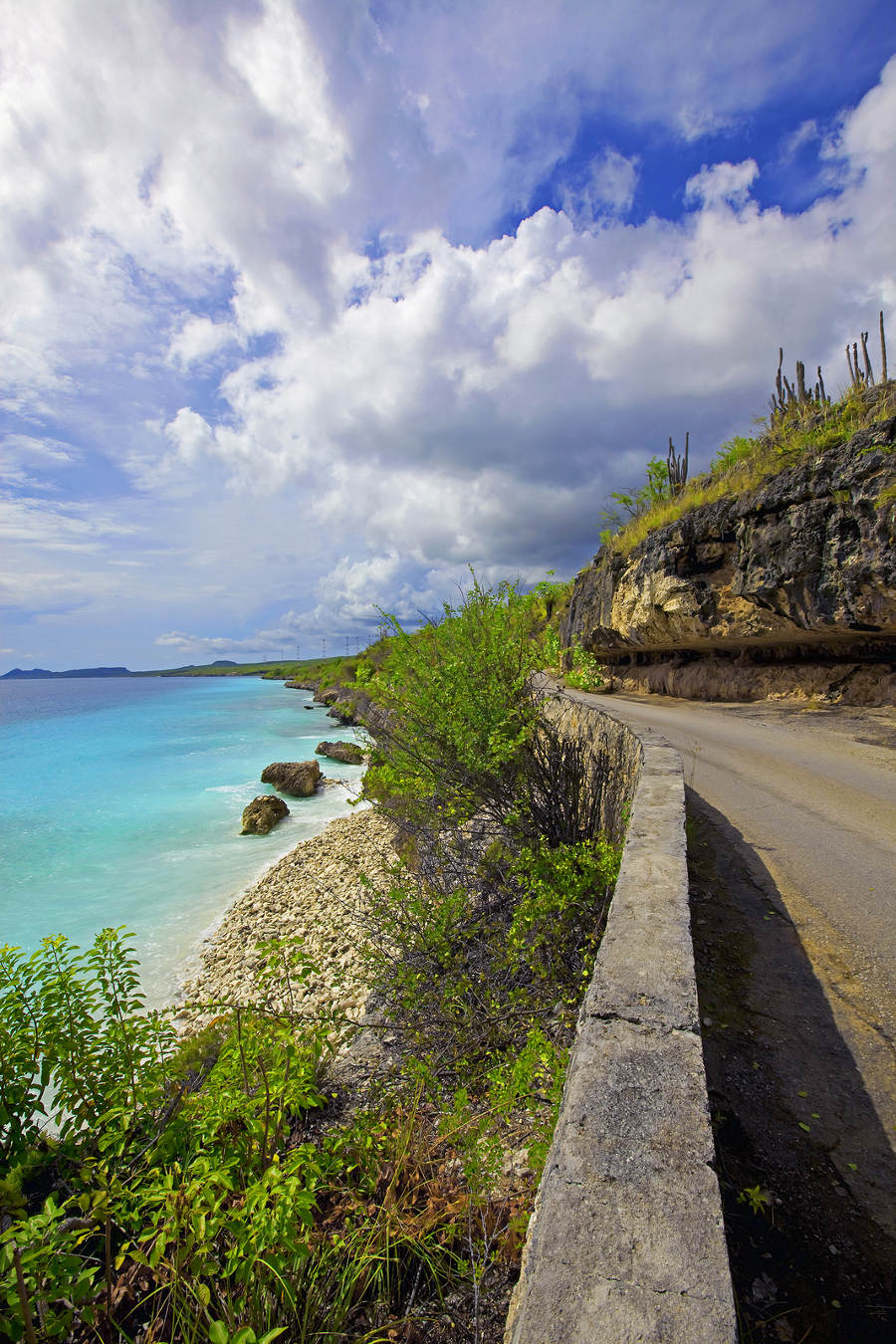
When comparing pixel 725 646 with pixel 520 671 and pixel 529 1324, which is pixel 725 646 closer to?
pixel 520 671

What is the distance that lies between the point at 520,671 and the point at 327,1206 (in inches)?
183

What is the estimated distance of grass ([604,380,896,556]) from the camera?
12.3 meters

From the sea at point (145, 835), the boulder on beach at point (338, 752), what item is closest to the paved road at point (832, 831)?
the sea at point (145, 835)

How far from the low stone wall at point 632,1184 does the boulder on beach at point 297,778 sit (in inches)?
952

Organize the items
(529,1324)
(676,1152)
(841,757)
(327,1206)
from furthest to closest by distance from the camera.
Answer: (841,757) < (327,1206) < (676,1152) < (529,1324)

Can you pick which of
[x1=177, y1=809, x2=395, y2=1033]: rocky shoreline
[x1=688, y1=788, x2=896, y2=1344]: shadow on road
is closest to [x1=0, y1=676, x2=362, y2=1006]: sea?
[x1=177, y1=809, x2=395, y2=1033]: rocky shoreline

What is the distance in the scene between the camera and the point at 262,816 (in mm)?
20203

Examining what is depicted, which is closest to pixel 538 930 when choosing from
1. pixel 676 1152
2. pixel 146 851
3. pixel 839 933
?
pixel 839 933

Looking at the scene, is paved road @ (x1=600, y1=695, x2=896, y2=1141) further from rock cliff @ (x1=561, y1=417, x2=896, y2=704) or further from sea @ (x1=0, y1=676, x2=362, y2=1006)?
sea @ (x1=0, y1=676, x2=362, y2=1006)

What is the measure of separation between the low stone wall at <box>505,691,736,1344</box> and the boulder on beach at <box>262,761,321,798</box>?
24.2 metres

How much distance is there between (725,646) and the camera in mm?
16875

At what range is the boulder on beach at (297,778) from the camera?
25203 millimetres

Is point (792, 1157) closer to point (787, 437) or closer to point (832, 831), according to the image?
point (832, 831)

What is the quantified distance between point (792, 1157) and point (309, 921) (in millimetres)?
10647
